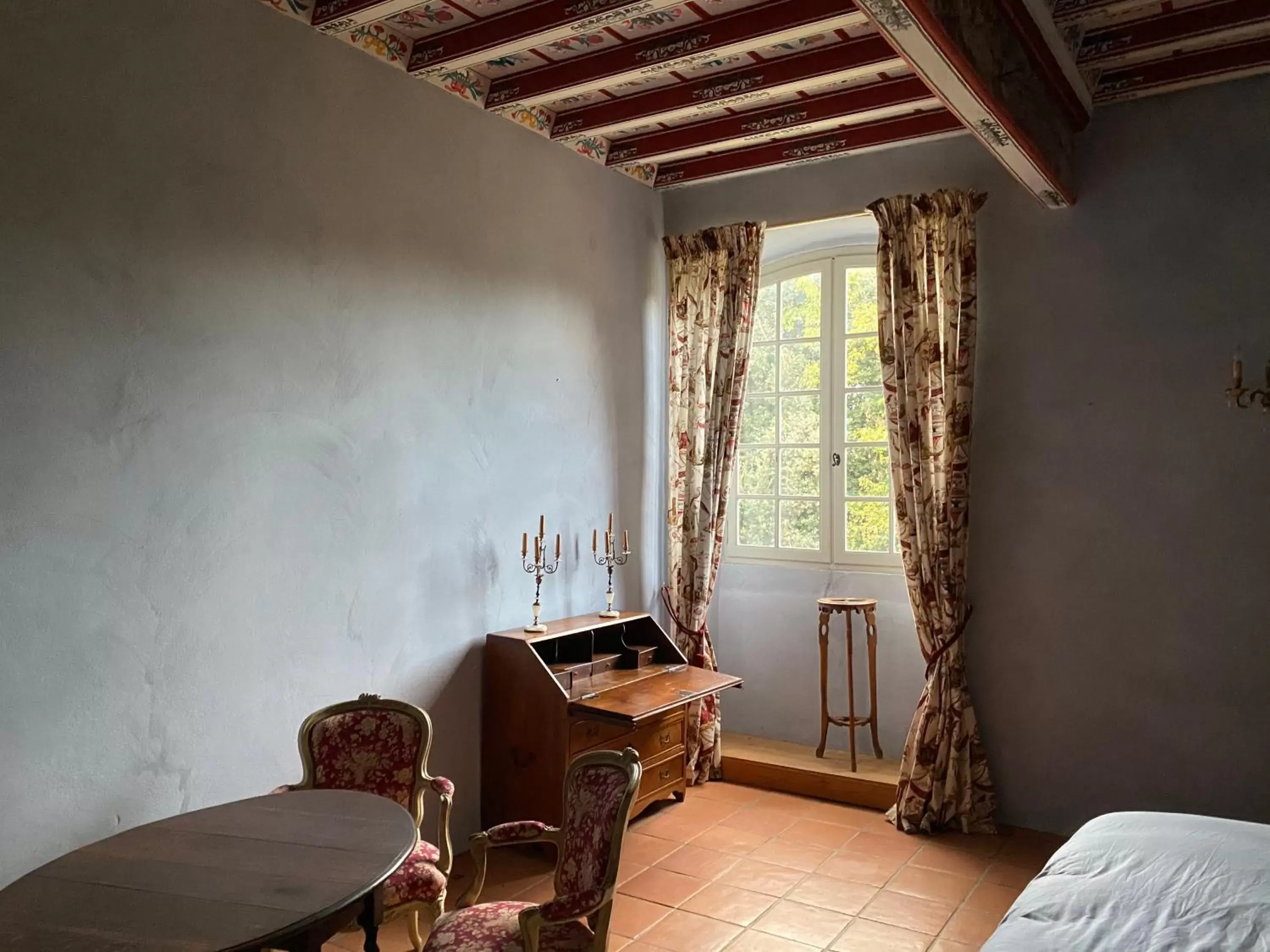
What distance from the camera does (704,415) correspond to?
5.29 meters

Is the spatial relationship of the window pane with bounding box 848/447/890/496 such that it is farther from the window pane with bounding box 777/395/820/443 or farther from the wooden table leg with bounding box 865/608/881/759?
the wooden table leg with bounding box 865/608/881/759

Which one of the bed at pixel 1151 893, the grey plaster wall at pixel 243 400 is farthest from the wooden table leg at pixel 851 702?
the bed at pixel 1151 893

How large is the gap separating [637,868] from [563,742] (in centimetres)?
61

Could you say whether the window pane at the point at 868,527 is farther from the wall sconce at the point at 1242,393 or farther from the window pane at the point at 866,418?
the wall sconce at the point at 1242,393

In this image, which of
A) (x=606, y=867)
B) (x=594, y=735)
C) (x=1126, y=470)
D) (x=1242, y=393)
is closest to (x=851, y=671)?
(x=594, y=735)

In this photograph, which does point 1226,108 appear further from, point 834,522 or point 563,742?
point 563,742

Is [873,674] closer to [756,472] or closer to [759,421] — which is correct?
[756,472]

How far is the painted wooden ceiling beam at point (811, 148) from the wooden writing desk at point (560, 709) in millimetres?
2461

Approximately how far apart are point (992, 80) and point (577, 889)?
2706 mm

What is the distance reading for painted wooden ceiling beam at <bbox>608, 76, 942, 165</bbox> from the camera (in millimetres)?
4297

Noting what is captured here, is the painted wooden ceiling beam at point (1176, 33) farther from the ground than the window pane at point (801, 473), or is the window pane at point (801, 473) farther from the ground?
the painted wooden ceiling beam at point (1176, 33)

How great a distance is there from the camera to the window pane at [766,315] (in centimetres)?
564

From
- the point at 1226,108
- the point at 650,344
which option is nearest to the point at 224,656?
the point at 650,344

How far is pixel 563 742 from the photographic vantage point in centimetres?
407
